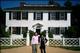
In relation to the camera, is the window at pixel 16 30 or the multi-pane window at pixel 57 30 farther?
the window at pixel 16 30

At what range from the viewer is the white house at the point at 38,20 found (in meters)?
30.0

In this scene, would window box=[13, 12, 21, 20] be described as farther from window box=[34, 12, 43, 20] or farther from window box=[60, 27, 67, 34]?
window box=[60, 27, 67, 34]

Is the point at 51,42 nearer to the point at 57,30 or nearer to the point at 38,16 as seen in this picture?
the point at 57,30

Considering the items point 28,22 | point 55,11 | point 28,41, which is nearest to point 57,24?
point 55,11

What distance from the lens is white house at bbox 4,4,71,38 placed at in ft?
98.4

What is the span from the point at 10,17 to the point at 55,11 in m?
5.47

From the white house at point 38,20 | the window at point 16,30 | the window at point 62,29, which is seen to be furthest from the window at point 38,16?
the window at point 62,29

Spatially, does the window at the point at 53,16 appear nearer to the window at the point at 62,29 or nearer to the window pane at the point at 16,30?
the window at the point at 62,29

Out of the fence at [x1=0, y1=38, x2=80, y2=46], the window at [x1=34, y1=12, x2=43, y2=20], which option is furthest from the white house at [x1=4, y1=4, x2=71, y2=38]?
the fence at [x1=0, y1=38, x2=80, y2=46]

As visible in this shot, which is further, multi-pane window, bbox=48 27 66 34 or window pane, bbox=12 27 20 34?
window pane, bbox=12 27 20 34

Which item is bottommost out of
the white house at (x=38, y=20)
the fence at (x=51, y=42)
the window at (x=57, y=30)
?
the fence at (x=51, y=42)

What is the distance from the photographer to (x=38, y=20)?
3023cm

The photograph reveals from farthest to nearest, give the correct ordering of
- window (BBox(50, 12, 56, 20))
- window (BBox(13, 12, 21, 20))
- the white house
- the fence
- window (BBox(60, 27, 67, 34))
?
window (BBox(13, 12, 21, 20)) → window (BBox(50, 12, 56, 20)) → the white house → window (BBox(60, 27, 67, 34)) → the fence

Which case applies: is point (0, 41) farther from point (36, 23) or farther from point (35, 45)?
point (35, 45)
